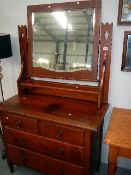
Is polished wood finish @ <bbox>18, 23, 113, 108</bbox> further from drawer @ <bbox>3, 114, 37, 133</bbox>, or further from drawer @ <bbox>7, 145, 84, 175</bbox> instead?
drawer @ <bbox>7, 145, 84, 175</bbox>

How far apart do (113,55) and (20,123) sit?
3.64 ft

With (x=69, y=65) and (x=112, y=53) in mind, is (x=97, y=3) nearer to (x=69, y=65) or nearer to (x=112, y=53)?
(x=112, y=53)

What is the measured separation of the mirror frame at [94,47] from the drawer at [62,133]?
1.80 ft

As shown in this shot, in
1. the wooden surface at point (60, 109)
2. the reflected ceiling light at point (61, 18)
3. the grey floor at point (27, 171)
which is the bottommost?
the grey floor at point (27, 171)

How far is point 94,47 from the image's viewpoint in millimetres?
1731

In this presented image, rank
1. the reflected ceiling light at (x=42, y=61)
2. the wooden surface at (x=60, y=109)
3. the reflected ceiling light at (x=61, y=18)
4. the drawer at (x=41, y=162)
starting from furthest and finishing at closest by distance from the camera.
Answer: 1. the reflected ceiling light at (x=42, y=61)
2. the reflected ceiling light at (x=61, y=18)
3. the drawer at (x=41, y=162)
4. the wooden surface at (x=60, y=109)

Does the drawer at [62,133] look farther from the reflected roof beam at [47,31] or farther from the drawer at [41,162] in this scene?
the reflected roof beam at [47,31]

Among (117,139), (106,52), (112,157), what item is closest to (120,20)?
(106,52)

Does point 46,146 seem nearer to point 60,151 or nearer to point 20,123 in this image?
point 60,151

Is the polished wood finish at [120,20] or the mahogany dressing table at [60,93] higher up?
the polished wood finish at [120,20]

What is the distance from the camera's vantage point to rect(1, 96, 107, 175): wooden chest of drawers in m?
1.50

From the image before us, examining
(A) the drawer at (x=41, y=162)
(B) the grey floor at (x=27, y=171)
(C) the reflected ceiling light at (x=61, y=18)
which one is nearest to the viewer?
(A) the drawer at (x=41, y=162)

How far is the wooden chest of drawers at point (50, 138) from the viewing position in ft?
4.91

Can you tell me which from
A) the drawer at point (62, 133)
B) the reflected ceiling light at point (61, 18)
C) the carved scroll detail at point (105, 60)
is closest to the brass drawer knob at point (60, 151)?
the drawer at point (62, 133)
